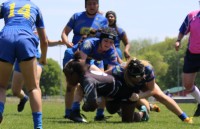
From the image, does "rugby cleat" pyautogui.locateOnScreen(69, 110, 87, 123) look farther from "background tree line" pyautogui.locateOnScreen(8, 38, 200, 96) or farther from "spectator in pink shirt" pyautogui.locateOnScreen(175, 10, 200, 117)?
"background tree line" pyautogui.locateOnScreen(8, 38, 200, 96)

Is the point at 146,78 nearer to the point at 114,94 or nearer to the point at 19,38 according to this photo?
the point at 114,94

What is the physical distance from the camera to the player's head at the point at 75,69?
853 centimetres

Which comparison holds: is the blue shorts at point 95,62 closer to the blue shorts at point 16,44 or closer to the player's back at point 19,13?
the player's back at point 19,13

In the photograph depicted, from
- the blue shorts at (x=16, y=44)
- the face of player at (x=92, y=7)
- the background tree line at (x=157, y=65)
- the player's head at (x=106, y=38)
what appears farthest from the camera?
the background tree line at (x=157, y=65)

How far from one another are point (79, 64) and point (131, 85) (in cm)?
88

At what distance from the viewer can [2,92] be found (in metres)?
7.02

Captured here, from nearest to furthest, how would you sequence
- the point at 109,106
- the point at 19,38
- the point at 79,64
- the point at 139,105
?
the point at 19,38 < the point at 79,64 < the point at 109,106 < the point at 139,105

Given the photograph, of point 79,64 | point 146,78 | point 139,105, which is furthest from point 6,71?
point 139,105

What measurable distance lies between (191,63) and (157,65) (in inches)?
3785

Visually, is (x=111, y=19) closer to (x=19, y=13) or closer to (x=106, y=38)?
(x=106, y=38)

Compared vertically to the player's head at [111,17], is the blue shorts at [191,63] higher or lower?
lower

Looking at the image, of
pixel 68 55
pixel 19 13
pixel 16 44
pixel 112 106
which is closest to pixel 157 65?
pixel 68 55

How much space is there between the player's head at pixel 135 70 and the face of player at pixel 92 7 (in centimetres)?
210

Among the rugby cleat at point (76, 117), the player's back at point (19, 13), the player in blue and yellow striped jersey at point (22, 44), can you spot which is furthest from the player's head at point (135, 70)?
the player's back at point (19, 13)
